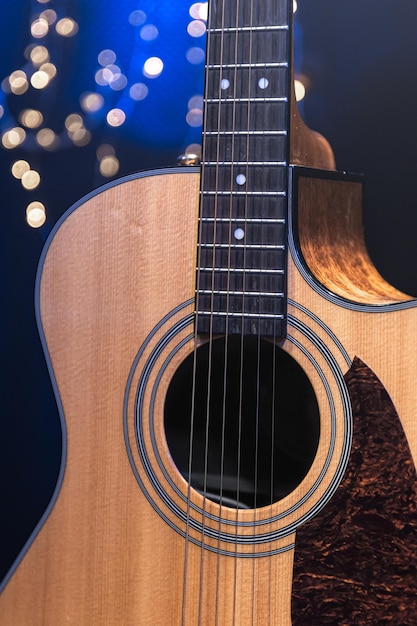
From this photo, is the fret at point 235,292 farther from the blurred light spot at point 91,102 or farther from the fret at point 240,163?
the blurred light spot at point 91,102

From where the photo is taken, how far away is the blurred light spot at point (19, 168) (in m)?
1.16

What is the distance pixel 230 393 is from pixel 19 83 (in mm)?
696

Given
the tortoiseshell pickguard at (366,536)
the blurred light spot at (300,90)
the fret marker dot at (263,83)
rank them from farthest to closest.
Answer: the blurred light spot at (300,90)
the fret marker dot at (263,83)
the tortoiseshell pickguard at (366,536)

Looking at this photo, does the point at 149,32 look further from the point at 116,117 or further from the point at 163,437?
the point at 163,437

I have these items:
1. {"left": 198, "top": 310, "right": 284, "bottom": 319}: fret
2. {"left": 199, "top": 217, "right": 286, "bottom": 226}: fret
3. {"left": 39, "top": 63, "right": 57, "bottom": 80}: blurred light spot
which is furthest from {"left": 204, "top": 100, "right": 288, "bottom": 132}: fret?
{"left": 39, "top": 63, "right": 57, "bottom": 80}: blurred light spot

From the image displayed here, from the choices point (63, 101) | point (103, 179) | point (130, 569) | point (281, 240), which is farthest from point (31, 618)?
point (63, 101)

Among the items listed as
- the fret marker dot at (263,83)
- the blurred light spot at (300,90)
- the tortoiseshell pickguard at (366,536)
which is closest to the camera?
the tortoiseshell pickguard at (366,536)

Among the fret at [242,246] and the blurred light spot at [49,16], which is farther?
the blurred light spot at [49,16]

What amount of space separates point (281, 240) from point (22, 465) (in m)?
0.57

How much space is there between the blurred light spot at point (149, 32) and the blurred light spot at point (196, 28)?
0.18 ft

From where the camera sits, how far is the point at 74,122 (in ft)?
3.76

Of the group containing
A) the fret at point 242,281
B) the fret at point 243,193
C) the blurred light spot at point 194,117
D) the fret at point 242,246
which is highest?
the blurred light spot at point 194,117

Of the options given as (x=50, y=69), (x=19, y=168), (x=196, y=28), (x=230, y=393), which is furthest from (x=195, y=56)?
(x=230, y=393)

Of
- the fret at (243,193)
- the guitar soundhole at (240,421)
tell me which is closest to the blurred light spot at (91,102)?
the fret at (243,193)
